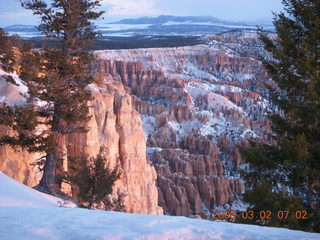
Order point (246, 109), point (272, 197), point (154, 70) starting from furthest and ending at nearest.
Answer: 1. point (154, 70)
2. point (246, 109)
3. point (272, 197)

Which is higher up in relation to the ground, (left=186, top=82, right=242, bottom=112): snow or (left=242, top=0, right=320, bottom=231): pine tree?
(left=242, top=0, right=320, bottom=231): pine tree

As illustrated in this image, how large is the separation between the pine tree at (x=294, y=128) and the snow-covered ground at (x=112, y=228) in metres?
2.56

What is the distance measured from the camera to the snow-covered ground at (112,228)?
3793 millimetres

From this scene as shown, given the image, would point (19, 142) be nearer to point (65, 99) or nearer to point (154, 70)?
point (65, 99)

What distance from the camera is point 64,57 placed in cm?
1094

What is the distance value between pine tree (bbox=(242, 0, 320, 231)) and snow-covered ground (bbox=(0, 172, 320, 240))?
2.56 m

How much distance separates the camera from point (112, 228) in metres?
4.04

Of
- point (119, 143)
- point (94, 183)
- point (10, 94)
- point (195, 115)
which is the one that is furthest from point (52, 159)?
point (195, 115)

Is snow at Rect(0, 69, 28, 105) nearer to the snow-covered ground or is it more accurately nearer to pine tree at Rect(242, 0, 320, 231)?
pine tree at Rect(242, 0, 320, 231)

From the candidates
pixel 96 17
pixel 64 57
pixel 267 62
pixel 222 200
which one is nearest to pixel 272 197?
pixel 267 62

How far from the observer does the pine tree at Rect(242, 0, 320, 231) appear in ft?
22.3

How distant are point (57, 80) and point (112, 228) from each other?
24.4 ft

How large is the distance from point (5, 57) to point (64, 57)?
1007 cm

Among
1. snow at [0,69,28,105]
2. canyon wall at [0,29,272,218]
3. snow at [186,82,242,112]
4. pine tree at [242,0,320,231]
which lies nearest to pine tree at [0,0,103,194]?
canyon wall at [0,29,272,218]
